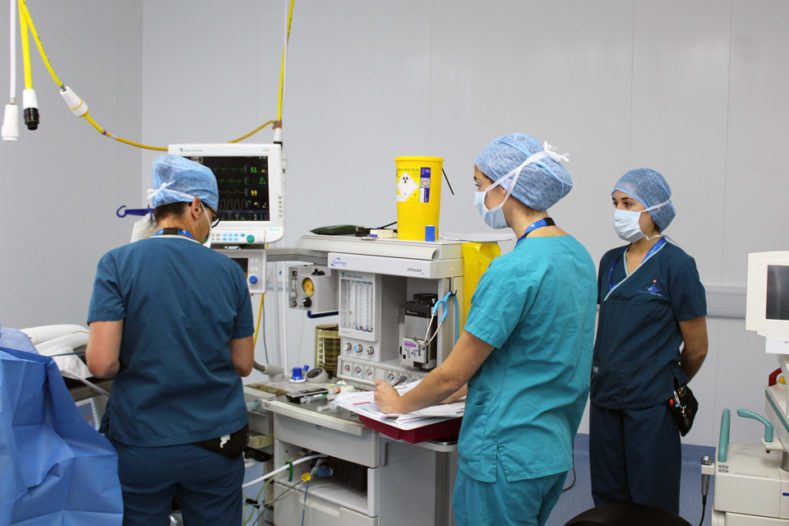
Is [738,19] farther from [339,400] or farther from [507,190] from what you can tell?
[339,400]

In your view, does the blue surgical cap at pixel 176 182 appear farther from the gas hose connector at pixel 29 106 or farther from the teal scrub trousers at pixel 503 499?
the teal scrub trousers at pixel 503 499

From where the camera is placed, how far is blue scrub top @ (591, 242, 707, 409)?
89.9 inches

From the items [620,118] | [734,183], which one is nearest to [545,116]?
[620,118]

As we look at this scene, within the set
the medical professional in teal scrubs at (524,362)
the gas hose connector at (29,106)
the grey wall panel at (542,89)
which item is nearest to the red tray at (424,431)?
the medical professional in teal scrubs at (524,362)

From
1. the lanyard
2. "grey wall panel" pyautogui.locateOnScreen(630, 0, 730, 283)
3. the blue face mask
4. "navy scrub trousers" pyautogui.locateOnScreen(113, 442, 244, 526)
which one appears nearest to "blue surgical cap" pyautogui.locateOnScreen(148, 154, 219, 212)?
"navy scrub trousers" pyautogui.locateOnScreen(113, 442, 244, 526)

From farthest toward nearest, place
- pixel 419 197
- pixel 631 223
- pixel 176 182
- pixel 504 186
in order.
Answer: pixel 631 223
pixel 419 197
pixel 176 182
pixel 504 186

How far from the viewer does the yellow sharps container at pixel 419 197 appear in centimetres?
228

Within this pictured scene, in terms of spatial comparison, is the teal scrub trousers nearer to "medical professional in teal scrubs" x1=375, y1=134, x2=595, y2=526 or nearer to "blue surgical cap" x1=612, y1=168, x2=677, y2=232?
"medical professional in teal scrubs" x1=375, y1=134, x2=595, y2=526

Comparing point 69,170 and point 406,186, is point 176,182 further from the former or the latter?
point 69,170

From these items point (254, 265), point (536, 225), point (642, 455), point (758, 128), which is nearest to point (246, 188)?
point (254, 265)

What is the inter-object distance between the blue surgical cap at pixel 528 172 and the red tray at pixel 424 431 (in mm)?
657

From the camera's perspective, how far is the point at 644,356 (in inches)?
90.5

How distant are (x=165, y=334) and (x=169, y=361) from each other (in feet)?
0.22

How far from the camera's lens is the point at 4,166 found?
12.1ft
